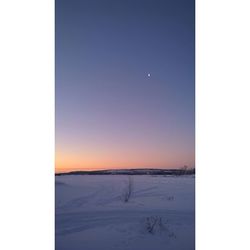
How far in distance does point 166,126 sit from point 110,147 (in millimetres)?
376

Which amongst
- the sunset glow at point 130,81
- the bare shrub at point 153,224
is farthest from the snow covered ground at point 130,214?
the sunset glow at point 130,81

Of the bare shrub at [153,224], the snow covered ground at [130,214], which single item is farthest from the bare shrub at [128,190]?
the bare shrub at [153,224]

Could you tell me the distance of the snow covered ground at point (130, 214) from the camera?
2.64 metres

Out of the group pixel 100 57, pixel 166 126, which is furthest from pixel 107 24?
pixel 166 126

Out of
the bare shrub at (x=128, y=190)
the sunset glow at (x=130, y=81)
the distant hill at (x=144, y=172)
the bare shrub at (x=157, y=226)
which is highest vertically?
the sunset glow at (x=130, y=81)

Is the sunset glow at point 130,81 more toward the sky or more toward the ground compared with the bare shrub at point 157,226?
more toward the sky

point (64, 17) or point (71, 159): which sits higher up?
point (64, 17)

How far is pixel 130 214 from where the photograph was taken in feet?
8.77

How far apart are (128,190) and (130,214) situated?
0.48ft

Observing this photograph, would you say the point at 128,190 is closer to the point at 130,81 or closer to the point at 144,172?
the point at 144,172

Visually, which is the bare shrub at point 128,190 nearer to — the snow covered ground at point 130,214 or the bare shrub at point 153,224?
the snow covered ground at point 130,214

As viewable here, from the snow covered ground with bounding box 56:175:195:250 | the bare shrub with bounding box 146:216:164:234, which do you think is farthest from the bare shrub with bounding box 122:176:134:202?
the bare shrub with bounding box 146:216:164:234
